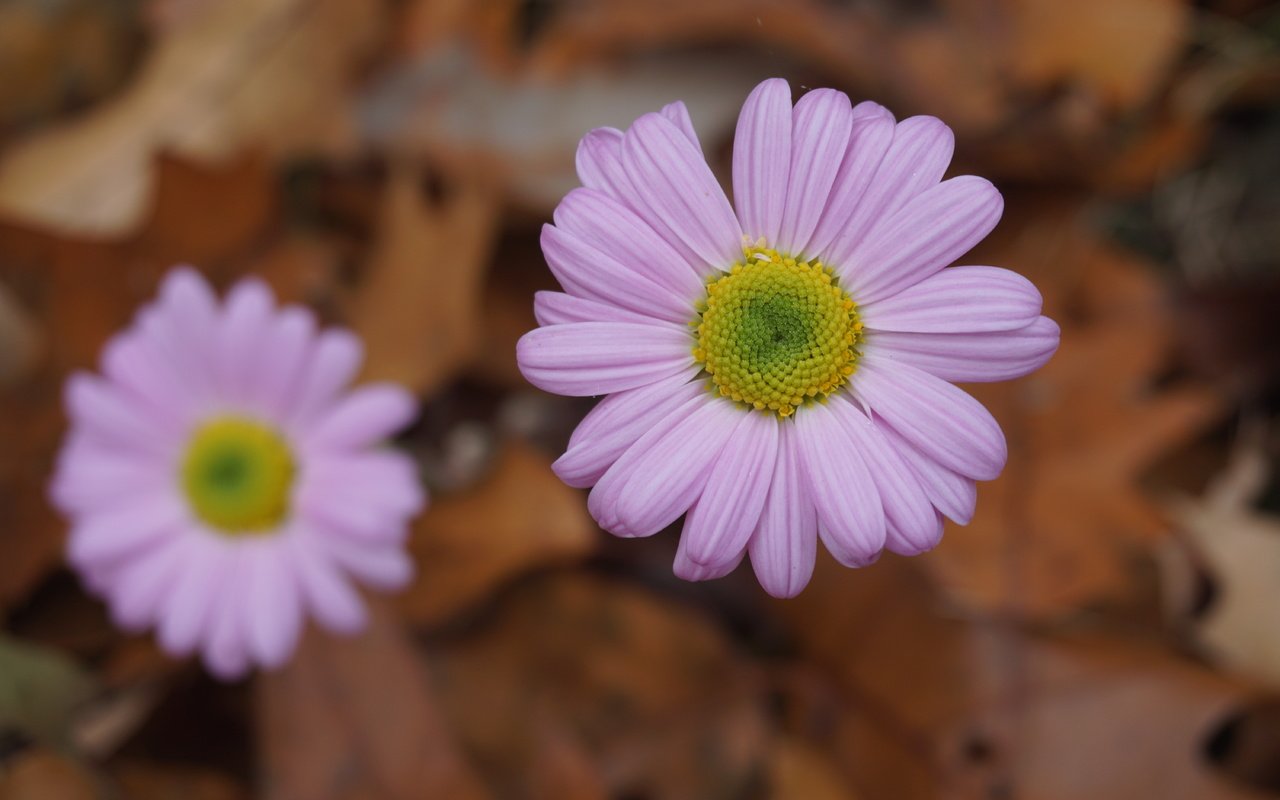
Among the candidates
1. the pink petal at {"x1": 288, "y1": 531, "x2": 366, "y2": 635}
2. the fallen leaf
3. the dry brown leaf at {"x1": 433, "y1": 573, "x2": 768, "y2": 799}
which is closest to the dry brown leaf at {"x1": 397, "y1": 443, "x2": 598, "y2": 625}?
the dry brown leaf at {"x1": 433, "y1": 573, "x2": 768, "y2": 799}

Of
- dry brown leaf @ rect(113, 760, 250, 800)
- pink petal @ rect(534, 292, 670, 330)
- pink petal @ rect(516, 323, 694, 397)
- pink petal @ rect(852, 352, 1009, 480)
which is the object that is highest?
pink petal @ rect(852, 352, 1009, 480)

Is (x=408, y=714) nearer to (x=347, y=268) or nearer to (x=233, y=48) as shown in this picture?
(x=347, y=268)

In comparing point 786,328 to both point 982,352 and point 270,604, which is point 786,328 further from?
point 270,604

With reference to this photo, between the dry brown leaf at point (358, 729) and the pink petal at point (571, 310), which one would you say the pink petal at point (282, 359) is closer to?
the dry brown leaf at point (358, 729)

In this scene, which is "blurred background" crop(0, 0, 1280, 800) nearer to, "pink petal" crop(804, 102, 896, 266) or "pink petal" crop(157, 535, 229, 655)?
"pink petal" crop(157, 535, 229, 655)

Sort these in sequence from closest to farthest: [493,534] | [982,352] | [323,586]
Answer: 1. [982,352]
2. [323,586]
3. [493,534]

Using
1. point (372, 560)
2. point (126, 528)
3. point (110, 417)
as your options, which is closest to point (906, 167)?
point (372, 560)

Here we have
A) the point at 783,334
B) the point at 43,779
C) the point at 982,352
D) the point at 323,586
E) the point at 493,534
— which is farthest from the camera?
the point at 493,534

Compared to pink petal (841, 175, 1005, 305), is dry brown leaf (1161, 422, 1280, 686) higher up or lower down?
lower down
